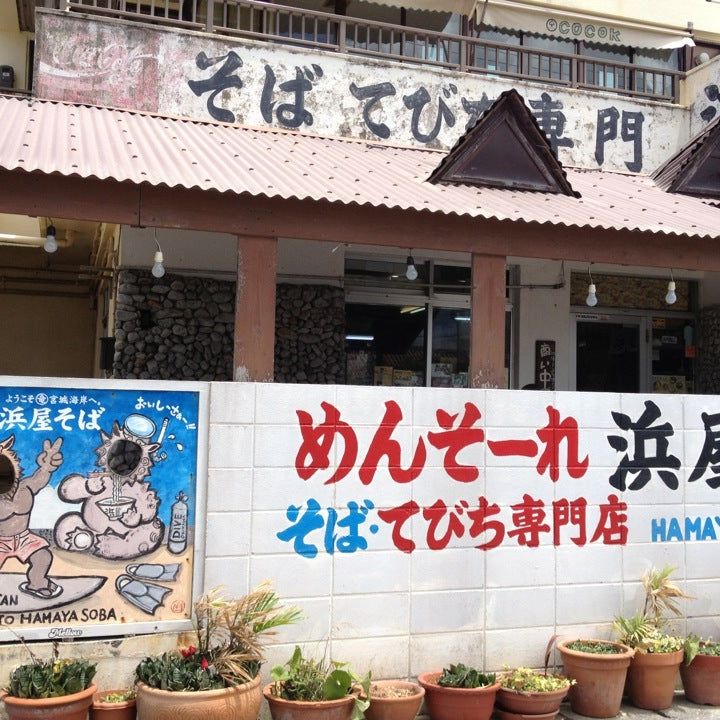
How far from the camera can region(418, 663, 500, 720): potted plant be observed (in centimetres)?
549

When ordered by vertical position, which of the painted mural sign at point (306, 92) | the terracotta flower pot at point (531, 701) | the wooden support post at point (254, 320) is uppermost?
the painted mural sign at point (306, 92)

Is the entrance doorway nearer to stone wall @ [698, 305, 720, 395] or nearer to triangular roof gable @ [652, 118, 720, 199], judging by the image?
stone wall @ [698, 305, 720, 395]

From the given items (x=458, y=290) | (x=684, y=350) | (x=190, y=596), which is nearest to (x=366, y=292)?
(x=458, y=290)

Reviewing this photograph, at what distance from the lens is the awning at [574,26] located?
11.6m

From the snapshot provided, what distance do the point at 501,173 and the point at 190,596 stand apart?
4845 mm

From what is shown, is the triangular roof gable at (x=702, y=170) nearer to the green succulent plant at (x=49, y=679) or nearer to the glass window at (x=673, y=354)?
the glass window at (x=673, y=354)

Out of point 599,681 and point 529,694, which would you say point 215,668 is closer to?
point 529,694

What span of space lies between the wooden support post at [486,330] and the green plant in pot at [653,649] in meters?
1.92

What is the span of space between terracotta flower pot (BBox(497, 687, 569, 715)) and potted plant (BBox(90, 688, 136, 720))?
236 cm

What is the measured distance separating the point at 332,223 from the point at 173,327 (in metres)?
3.62

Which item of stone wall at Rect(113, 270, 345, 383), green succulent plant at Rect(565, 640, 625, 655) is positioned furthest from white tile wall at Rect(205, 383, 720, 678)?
stone wall at Rect(113, 270, 345, 383)

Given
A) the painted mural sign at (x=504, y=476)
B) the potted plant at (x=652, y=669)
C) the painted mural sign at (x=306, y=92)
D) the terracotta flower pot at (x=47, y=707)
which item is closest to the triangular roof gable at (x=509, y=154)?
the painted mural sign at (x=306, y=92)

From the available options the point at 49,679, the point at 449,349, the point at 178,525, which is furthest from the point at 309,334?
the point at 49,679

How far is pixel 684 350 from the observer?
12.3 metres
